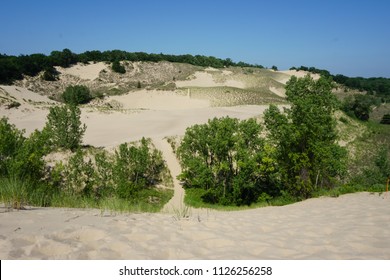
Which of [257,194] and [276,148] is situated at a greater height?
[276,148]

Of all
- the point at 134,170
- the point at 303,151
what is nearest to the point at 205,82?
the point at 134,170

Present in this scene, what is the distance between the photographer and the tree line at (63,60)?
186ft

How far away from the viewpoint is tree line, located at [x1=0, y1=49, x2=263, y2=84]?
5678 cm

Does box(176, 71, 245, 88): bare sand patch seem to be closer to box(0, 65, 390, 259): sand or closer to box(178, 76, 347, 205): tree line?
box(178, 76, 347, 205): tree line

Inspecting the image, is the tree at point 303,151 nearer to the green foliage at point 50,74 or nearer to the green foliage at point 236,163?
the green foliage at point 236,163

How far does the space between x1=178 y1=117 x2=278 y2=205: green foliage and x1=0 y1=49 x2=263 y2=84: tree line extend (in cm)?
4844

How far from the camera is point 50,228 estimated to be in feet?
16.1

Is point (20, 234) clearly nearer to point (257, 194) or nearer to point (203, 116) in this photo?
point (257, 194)

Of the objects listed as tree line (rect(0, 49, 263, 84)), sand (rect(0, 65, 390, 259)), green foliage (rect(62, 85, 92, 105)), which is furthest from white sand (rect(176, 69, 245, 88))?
sand (rect(0, 65, 390, 259))

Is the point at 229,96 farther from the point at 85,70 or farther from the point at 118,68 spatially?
the point at 85,70

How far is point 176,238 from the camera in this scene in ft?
16.4
